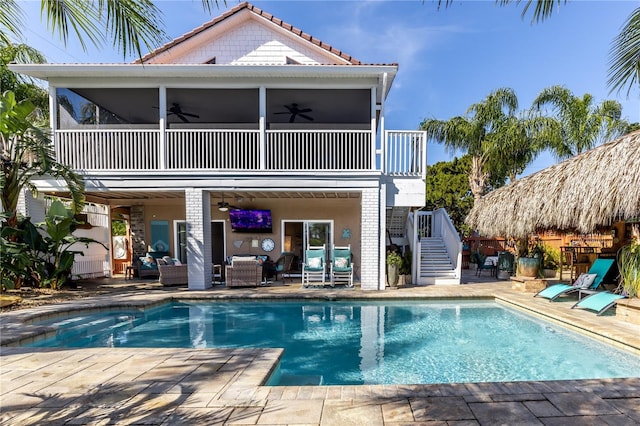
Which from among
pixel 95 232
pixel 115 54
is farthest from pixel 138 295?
pixel 115 54

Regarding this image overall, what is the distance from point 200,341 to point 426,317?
4.82 metres

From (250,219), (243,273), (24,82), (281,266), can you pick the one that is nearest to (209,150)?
(250,219)

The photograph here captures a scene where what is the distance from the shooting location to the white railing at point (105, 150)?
351 inches

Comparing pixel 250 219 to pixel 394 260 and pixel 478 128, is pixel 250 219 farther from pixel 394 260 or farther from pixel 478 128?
pixel 478 128

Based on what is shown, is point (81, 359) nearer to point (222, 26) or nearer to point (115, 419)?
point (115, 419)

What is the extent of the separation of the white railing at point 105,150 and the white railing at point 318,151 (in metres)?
3.50

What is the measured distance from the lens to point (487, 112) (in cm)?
1463

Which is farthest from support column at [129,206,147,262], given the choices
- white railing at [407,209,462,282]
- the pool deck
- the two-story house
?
white railing at [407,209,462,282]

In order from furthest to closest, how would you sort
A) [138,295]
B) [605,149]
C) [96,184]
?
1. [96,184]
2. [138,295]
3. [605,149]

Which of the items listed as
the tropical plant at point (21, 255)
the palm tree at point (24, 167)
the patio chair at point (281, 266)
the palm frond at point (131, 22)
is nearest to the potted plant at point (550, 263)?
the patio chair at point (281, 266)

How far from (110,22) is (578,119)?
17433mm

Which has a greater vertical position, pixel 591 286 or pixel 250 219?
pixel 250 219

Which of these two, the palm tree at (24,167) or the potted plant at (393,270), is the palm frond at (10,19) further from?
the potted plant at (393,270)

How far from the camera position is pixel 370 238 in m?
8.96
